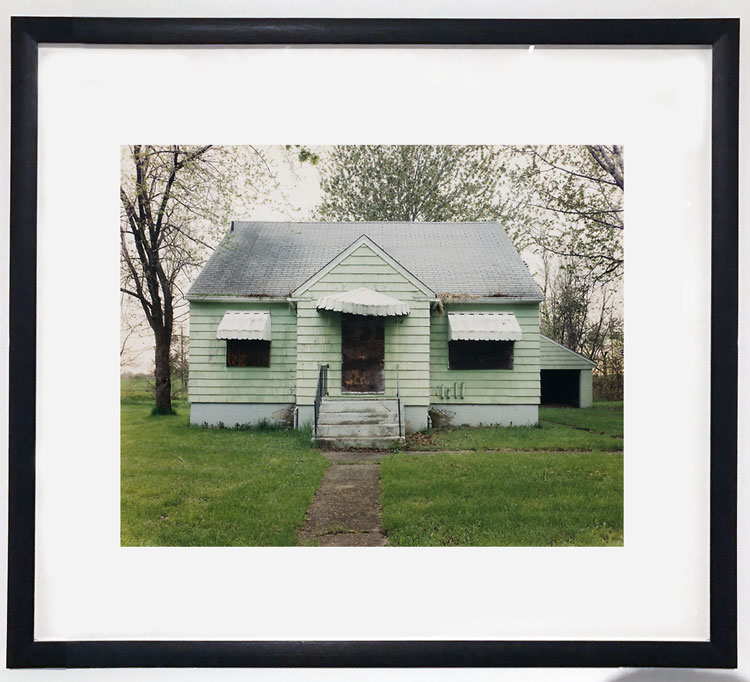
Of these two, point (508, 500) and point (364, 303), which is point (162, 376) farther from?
point (508, 500)

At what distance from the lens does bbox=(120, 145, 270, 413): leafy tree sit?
1.37 meters

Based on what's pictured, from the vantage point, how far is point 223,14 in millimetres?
1279

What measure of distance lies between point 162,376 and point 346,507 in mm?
718

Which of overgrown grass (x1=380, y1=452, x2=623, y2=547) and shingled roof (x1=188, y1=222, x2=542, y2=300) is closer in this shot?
overgrown grass (x1=380, y1=452, x2=623, y2=547)

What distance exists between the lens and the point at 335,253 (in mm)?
1498

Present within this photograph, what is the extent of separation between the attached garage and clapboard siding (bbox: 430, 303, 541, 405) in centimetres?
3

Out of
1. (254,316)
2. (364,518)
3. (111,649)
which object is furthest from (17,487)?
(364,518)

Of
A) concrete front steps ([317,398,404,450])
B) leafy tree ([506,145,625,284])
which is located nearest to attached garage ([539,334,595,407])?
leafy tree ([506,145,625,284])

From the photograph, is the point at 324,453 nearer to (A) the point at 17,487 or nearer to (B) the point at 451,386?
(B) the point at 451,386

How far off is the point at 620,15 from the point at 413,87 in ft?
2.08

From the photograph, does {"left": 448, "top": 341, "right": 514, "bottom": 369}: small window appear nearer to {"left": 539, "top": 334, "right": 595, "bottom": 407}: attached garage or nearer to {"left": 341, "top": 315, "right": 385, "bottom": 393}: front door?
{"left": 539, "top": 334, "right": 595, "bottom": 407}: attached garage

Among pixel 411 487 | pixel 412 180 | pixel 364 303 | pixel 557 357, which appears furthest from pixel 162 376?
pixel 557 357

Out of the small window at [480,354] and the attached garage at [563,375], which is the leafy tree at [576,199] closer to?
the attached garage at [563,375]

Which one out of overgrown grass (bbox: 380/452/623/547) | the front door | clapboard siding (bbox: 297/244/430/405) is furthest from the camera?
the front door
